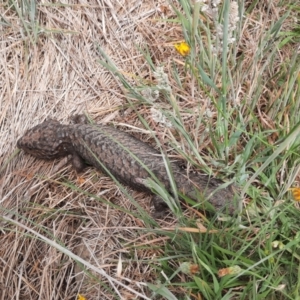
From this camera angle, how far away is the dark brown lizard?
287cm

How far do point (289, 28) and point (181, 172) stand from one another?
1.14 m

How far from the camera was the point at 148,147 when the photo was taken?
10.6ft

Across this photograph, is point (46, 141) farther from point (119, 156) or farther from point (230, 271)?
point (230, 271)

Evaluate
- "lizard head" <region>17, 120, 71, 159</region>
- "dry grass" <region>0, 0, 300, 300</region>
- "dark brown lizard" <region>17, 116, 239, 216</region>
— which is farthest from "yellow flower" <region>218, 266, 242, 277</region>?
"lizard head" <region>17, 120, 71, 159</region>

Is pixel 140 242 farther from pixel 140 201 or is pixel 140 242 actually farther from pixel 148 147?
pixel 148 147

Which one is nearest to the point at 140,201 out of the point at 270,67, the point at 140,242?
the point at 140,242

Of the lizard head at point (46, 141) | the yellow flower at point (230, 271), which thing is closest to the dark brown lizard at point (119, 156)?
the lizard head at point (46, 141)

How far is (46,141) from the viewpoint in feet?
11.3

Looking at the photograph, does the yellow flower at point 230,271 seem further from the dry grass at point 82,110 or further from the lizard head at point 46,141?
the lizard head at point 46,141

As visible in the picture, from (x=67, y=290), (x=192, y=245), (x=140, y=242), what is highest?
(x=192, y=245)

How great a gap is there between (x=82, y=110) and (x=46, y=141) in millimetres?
307

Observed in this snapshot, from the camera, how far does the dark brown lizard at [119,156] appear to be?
287 centimetres

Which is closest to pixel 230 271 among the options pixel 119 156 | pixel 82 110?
pixel 119 156

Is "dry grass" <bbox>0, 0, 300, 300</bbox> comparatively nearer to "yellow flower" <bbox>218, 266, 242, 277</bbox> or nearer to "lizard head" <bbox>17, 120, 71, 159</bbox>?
"lizard head" <bbox>17, 120, 71, 159</bbox>
